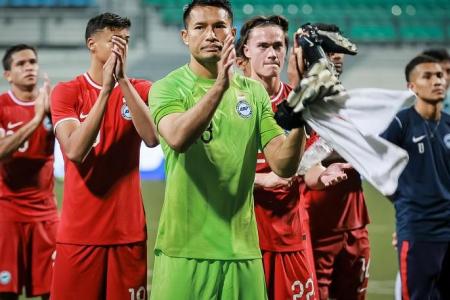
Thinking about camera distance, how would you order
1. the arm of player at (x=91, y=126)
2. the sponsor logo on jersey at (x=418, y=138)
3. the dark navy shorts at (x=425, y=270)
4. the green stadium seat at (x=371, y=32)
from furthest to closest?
1. the green stadium seat at (x=371, y=32)
2. the sponsor logo on jersey at (x=418, y=138)
3. the dark navy shorts at (x=425, y=270)
4. the arm of player at (x=91, y=126)

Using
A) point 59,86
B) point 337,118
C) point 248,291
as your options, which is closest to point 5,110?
point 59,86

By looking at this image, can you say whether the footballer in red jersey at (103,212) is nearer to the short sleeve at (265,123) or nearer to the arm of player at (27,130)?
the short sleeve at (265,123)

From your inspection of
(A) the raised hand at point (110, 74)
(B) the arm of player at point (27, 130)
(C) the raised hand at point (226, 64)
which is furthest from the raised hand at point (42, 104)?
(C) the raised hand at point (226, 64)

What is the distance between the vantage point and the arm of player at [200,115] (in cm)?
305

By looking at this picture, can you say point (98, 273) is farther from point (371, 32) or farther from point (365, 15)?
point (365, 15)

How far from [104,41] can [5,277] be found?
89.9 inches

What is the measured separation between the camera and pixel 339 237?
542 centimetres

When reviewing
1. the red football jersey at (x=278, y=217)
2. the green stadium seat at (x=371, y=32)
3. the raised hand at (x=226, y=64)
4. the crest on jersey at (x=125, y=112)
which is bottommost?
the red football jersey at (x=278, y=217)

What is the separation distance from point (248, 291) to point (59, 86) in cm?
171

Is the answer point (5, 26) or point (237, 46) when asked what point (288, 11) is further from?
point (237, 46)

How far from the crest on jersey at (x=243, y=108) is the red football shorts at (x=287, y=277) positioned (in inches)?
50.9

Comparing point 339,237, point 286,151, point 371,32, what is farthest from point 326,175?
point 371,32

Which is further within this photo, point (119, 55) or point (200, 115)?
point (119, 55)

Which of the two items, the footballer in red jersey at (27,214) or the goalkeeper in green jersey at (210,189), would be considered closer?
the goalkeeper in green jersey at (210,189)
